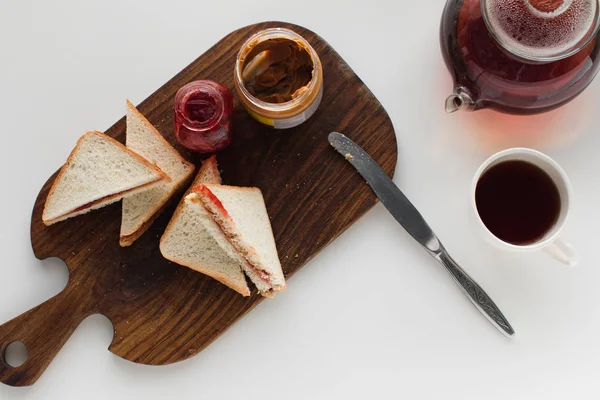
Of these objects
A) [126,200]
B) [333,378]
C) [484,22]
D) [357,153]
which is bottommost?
Result: [333,378]

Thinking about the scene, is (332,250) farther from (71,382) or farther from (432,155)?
(71,382)

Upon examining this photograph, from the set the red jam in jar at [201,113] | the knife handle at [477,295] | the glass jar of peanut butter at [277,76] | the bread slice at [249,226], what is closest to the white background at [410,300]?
the knife handle at [477,295]

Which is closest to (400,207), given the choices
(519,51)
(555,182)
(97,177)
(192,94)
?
(555,182)

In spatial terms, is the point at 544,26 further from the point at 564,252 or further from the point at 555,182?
the point at 564,252

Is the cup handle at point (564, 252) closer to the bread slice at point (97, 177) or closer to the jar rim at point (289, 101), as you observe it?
the jar rim at point (289, 101)

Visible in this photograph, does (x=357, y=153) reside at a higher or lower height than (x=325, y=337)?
higher

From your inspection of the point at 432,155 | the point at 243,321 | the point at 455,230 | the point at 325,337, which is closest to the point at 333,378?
the point at 325,337

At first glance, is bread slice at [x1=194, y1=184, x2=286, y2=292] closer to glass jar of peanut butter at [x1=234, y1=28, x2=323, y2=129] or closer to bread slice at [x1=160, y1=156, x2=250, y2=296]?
bread slice at [x1=160, y1=156, x2=250, y2=296]

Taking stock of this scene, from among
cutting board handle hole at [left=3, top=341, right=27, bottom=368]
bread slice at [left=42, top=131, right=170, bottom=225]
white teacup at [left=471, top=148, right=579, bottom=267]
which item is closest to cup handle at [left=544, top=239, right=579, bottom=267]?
white teacup at [left=471, top=148, right=579, bottom=267]
